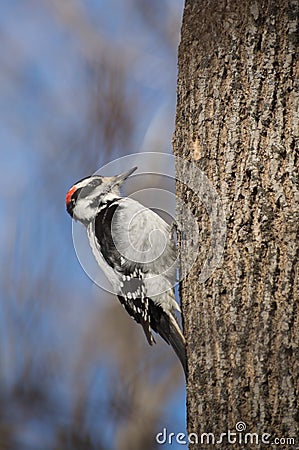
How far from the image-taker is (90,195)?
A: 120 inches

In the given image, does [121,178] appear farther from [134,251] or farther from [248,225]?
[248,225]

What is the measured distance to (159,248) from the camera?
270 cm

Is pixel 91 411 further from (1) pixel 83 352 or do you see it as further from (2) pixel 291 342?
(2) pixel 291 342

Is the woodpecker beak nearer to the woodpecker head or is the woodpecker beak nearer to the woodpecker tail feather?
the woodpecker head

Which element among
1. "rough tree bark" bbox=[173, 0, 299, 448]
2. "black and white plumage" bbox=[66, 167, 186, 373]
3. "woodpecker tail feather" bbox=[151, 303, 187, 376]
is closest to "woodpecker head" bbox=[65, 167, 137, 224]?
"black and white plumage" bbox=[66, 167, 186, 373]

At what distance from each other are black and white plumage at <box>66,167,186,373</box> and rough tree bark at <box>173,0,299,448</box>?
601 millimetres

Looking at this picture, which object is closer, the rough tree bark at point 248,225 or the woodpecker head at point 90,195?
the rough tree bark at point 248,225

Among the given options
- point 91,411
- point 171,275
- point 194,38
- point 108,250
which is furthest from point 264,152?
point 91,411

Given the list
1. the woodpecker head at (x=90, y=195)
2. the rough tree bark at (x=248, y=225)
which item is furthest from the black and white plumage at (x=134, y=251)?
the rough tree bark at (x=248, y=225)

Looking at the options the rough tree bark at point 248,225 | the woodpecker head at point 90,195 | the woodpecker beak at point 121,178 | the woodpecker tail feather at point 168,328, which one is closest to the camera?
the rough tree bark at point 248,225

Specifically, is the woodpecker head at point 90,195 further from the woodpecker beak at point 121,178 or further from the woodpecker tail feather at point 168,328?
the woodpecker tail feather at point 168,328

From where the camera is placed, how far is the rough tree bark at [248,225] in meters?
1.84

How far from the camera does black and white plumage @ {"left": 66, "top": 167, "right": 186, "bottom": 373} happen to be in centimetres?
270

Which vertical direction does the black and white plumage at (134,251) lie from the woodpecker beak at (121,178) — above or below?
below
